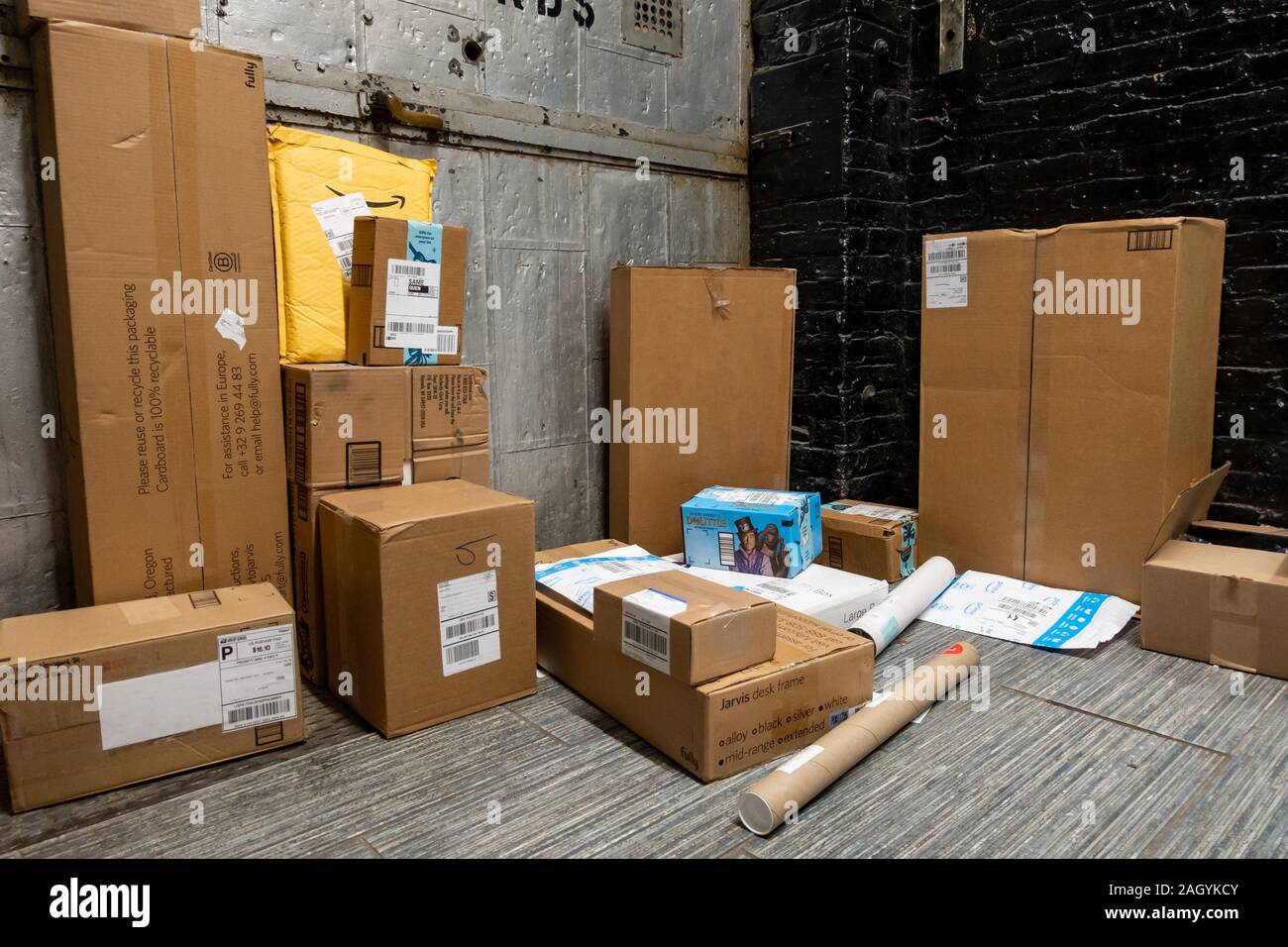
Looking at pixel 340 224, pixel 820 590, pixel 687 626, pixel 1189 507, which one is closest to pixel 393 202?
pixel 340 224

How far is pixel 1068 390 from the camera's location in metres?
2.47

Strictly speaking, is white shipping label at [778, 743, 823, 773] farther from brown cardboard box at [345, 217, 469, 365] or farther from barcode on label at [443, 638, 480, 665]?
brown cardboard box at [345, 217, 469, 365]

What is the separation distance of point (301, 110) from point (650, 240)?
1.19 metres

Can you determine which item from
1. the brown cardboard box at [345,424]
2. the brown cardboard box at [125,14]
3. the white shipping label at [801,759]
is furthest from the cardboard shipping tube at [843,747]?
the brown cardboard box at [125,14]

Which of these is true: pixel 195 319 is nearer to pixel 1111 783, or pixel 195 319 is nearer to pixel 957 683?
pixel 957 683

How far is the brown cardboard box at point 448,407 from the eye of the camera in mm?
2051

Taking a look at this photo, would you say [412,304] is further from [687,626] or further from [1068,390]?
[1068,390]

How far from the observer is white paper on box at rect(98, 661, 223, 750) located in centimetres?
155

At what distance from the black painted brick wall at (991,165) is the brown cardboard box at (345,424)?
160 centimetres

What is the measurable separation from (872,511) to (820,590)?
2.33 feet

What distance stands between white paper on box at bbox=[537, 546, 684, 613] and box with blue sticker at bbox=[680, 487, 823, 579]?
0.82 ft

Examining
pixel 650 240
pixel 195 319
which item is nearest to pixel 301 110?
pixel 195 319

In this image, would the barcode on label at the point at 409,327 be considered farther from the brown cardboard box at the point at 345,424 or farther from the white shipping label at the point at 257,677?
the white shipping label at the point at 257,677

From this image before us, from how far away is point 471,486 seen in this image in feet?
6.66
